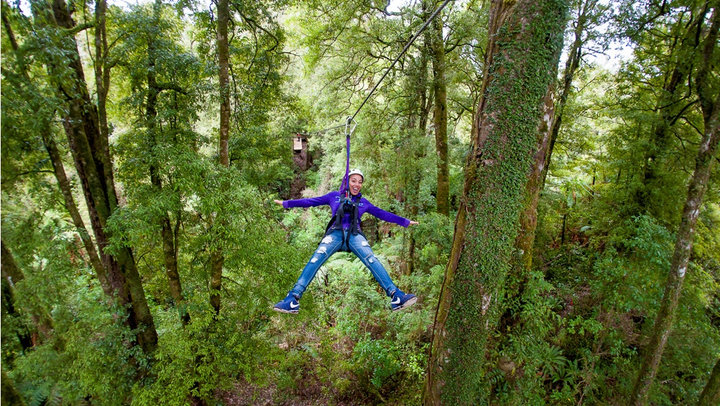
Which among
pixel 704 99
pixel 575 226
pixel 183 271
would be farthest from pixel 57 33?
pixel 575 226

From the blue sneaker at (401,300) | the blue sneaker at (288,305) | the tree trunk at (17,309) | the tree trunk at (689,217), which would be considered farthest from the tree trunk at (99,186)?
the tree trunk at (689,217)

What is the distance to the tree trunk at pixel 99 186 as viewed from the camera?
12.1 ft

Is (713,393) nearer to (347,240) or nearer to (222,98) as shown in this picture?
(347,240)

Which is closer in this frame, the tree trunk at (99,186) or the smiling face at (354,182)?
the tree trunk at (99,186)

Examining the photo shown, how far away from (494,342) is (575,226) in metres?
6.92

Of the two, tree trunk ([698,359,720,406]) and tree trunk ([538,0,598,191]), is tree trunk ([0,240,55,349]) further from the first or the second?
tree trunk ([698,359,720,406])

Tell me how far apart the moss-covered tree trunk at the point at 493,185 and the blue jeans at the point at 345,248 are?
0.95m

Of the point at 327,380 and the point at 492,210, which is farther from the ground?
the point at 492,210

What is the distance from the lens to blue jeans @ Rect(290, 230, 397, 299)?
137 inches

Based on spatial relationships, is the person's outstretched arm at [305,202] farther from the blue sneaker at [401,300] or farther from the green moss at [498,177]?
the green moss at [498,177]

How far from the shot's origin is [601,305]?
5.22 meters

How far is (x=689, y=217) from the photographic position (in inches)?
154

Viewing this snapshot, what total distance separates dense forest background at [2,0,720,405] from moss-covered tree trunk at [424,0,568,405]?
0.02 metres

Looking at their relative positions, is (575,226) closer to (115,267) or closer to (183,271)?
(183,271)
